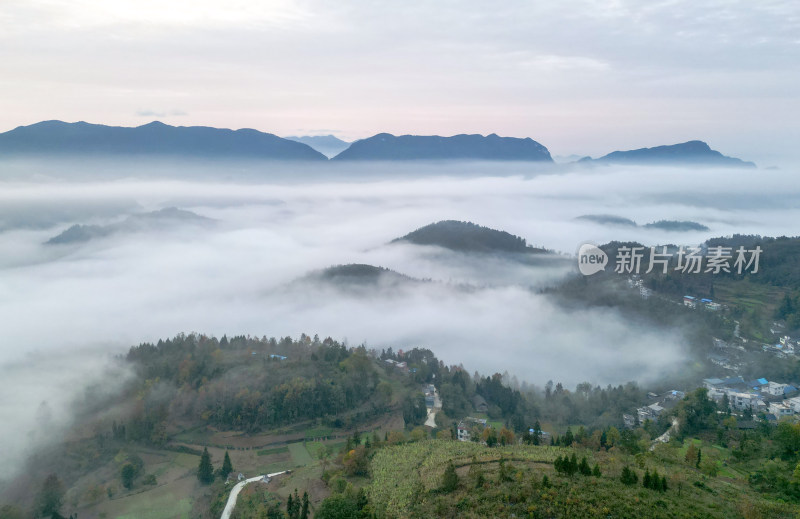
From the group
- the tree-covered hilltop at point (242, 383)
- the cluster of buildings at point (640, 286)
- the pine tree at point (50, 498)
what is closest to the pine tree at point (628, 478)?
the tree-covered hilltop at point (242, 383)

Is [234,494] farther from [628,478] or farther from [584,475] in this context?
[628,478]

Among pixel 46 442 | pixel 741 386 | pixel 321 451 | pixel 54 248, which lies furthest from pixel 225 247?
pixel 741 386

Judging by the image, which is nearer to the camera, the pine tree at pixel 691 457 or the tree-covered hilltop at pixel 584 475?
the tree-covered hilltop at pixel 584 475

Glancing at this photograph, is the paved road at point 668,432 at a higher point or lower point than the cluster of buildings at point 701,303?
lower

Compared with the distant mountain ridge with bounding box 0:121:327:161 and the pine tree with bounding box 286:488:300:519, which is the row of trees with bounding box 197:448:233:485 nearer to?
the pine tree with bounding box 286:488:300:519

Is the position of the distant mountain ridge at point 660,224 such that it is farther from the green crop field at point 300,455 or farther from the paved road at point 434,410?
the green crop field at point 300,455
